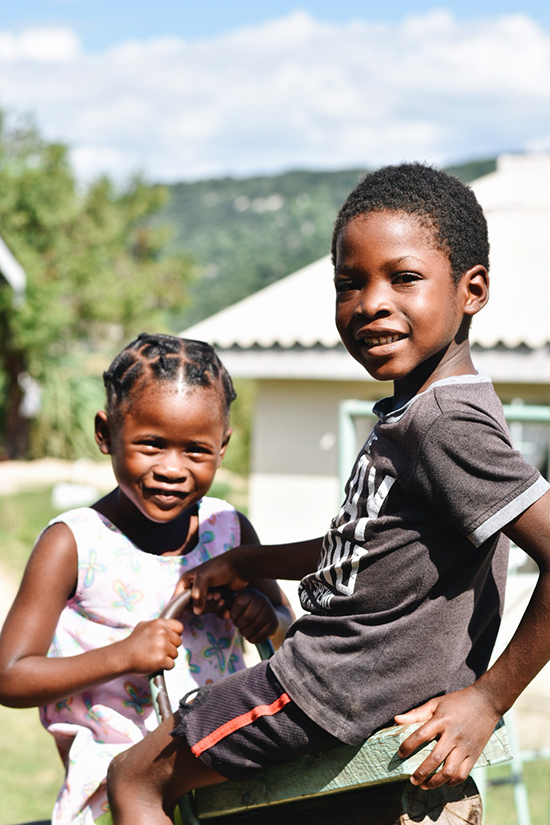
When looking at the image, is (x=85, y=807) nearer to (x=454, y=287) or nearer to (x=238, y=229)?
(x=454, y=287)

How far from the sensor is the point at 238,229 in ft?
190

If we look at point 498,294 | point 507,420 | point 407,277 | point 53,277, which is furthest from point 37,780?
point 53,277

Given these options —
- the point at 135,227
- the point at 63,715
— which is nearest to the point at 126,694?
the point at 63,715

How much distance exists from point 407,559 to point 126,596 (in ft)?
2.31

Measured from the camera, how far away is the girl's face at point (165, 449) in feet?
6.42

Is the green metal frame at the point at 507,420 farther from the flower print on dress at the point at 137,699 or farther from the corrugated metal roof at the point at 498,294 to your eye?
the corrugated metal roof at the point at 498,294

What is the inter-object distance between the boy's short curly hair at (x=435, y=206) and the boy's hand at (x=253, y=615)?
81 centimetres

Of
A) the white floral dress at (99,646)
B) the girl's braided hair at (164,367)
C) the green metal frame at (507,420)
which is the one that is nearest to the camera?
the white floral dress at (99,646)

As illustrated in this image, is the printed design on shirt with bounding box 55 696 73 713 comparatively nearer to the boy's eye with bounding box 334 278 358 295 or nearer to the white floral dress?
the white floral dress

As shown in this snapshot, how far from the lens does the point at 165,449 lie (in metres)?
1.98

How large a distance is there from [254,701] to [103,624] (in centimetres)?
49

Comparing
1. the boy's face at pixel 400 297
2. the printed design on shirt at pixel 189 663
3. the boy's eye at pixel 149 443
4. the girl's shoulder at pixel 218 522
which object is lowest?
the printed design on shirt at pixel 189 663

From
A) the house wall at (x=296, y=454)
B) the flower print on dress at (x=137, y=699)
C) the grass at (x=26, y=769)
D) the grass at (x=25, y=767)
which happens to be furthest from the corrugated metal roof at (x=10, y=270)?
the flower print on dress at (x=137, y=699)

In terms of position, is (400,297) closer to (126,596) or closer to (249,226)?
(126,596)
